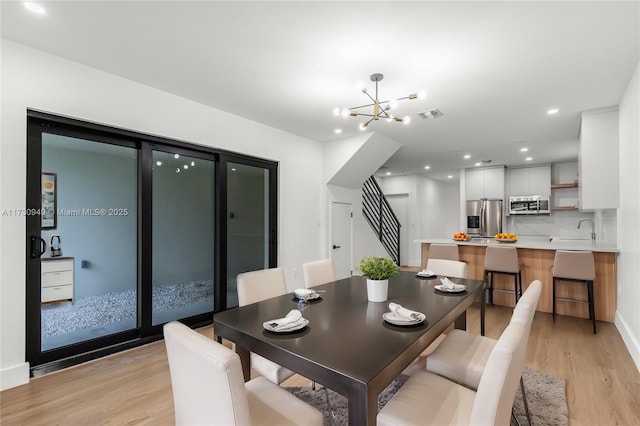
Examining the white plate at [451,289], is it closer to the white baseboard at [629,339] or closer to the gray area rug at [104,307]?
the white baseboard at [629,339]

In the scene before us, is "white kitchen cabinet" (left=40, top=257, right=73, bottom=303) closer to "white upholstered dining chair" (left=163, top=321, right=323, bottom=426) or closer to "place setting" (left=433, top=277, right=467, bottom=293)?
"white upholstered dining chair" (left=163, top=321, right=323, bottom=426)

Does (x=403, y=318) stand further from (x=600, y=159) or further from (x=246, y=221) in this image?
(x=600, y=159)

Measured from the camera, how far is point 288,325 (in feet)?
4.80

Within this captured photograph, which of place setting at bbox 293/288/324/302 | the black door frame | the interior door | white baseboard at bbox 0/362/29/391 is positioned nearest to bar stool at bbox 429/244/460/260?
the interior door

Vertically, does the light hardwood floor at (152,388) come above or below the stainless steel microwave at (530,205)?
below

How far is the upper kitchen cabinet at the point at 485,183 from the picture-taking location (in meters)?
7.05

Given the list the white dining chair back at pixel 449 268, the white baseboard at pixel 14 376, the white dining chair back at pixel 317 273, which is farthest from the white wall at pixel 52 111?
the white dining chair back at pixel 449 268

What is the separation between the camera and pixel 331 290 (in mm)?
2305

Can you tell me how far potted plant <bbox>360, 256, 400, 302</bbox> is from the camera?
6.33 feet

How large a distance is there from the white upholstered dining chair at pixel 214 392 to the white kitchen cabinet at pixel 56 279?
227 centimetres

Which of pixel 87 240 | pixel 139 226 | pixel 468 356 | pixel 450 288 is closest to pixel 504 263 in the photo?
pixel 450 288

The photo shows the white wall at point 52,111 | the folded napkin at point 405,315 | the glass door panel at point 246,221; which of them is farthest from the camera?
the glass door panel at point 246,221

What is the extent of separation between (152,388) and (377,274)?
1943 millimetres

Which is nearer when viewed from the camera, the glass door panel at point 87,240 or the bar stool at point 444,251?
the glass door panel at point 87,240
